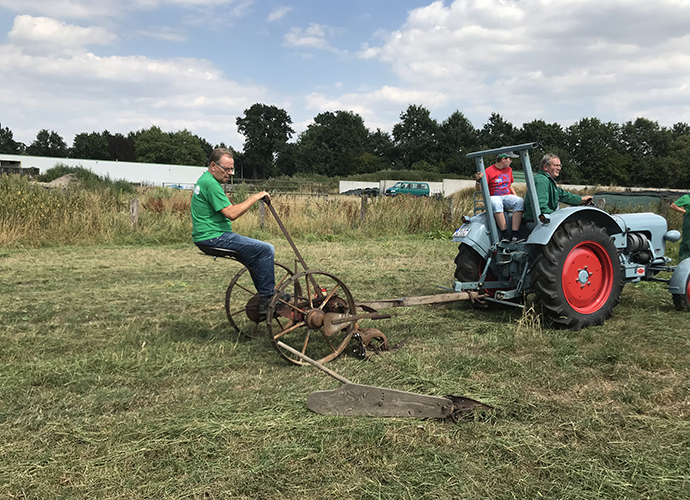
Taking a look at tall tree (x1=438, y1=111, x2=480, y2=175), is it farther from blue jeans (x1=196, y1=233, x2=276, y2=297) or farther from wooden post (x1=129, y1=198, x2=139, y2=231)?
blue jeans (x1=196, y1=233, x2=276, y2=297)

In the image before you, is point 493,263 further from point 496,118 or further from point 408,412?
point 496,118

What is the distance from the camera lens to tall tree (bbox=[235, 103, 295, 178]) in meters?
91.4

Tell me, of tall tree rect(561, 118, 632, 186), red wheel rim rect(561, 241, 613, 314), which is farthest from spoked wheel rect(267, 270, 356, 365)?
tall tree rect(561, 118, 632, 186)

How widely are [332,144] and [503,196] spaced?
84700 millimetres

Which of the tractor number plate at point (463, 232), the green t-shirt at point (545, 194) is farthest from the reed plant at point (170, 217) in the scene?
the green t-shirt at point (545, 194)

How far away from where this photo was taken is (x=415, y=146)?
257 ft

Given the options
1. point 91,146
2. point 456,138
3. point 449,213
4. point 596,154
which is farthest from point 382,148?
point 449,213

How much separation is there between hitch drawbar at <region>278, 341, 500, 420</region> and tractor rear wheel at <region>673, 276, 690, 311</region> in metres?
3.85

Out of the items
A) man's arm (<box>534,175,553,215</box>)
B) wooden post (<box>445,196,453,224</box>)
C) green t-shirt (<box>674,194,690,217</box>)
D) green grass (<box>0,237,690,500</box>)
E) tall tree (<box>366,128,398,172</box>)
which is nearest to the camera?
green grass (<box>0,237,690,500</box>)

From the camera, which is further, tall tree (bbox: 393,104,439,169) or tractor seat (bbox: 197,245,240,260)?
tall tree (bbox: 393,104,439,169)

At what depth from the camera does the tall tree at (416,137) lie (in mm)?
77562

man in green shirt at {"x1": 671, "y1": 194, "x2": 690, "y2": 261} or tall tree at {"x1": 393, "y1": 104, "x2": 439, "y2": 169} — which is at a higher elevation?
tall tree at {"x1": 393, "y1": 104, "x2": 439, "y2": 169}

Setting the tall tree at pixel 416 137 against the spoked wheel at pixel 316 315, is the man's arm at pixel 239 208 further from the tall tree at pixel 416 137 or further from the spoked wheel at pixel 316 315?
the tall tree at pixel 416 137

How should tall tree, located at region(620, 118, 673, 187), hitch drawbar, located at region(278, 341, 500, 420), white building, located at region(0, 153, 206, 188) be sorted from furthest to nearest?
tall tree, located at region(620, 118, 673, 187) → white building, located at region(0, 153, 206, 188) → hitch drawbar, located at region(278, 341, 500, 420)
